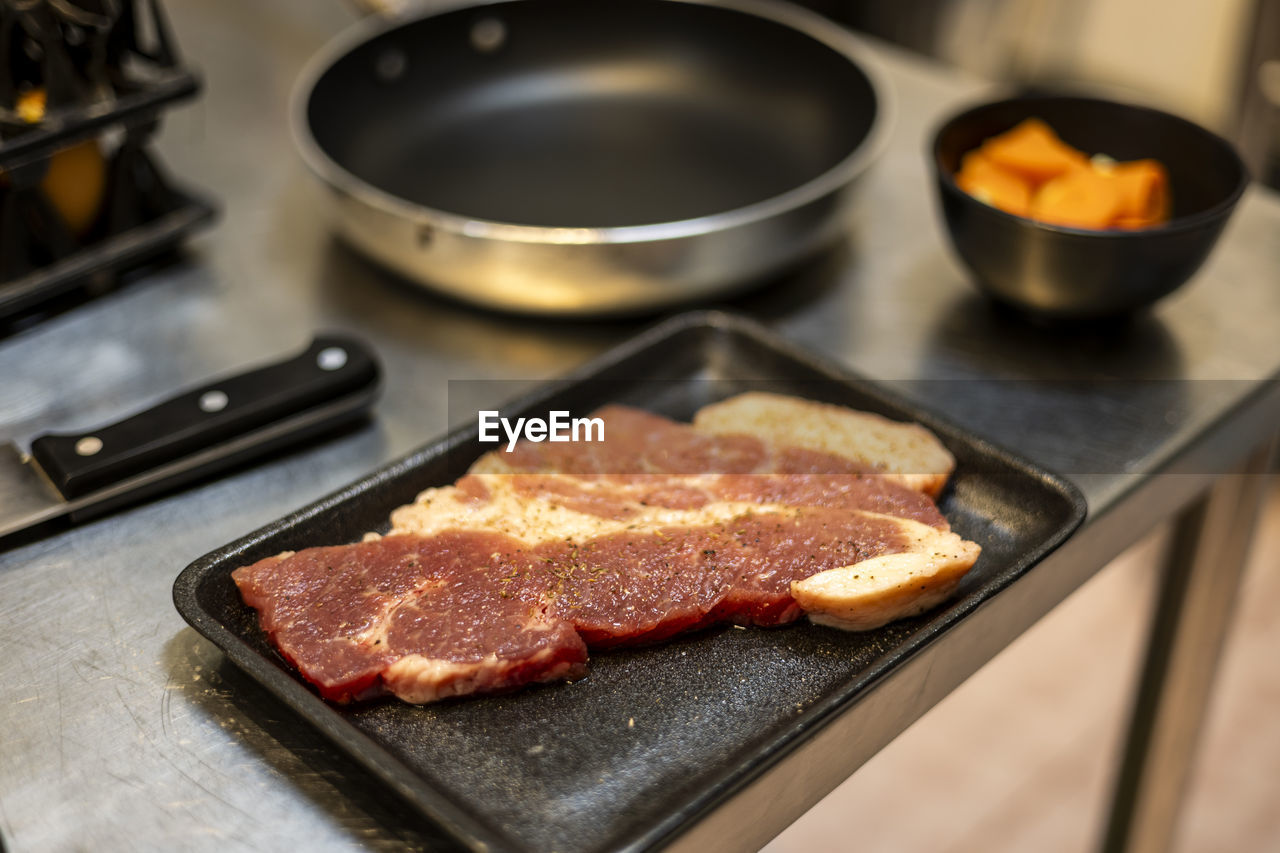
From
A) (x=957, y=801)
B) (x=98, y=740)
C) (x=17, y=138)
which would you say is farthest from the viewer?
(x=957, y=801)

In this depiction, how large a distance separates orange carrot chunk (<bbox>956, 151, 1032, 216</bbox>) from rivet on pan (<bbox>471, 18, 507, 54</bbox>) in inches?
22.6

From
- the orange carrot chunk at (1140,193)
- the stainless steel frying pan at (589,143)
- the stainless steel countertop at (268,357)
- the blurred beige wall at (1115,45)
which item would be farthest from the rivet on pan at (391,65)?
the blurred beige wall at (1115,45)

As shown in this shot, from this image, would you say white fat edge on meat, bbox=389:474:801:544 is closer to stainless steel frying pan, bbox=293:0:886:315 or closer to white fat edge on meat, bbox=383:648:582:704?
white fat edge on meat, bbox=383:648:582:704

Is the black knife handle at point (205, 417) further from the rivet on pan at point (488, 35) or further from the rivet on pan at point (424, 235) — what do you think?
the rivet on pan at point (488, 35)

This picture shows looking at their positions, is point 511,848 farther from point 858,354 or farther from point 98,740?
point 858,354

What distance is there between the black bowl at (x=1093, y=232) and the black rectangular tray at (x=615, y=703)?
0.21 metres

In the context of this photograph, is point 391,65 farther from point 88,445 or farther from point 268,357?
point 88,445

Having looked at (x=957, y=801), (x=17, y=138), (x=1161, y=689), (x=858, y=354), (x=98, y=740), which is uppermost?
(x=17, y=138)

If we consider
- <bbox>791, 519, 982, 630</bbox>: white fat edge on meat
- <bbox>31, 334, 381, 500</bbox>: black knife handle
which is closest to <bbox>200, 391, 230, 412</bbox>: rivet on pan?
<bbox>31, 334, 381, 500</bbox>: black knife handle

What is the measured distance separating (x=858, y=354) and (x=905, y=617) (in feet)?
1.23

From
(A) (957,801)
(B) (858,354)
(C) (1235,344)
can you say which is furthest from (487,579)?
(A) (957,801)

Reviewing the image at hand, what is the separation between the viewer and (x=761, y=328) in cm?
107

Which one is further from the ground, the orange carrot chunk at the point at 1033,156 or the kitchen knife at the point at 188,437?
the orange carrot chunk at the point at 1033,156

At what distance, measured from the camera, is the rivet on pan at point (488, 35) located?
1.39 meters
